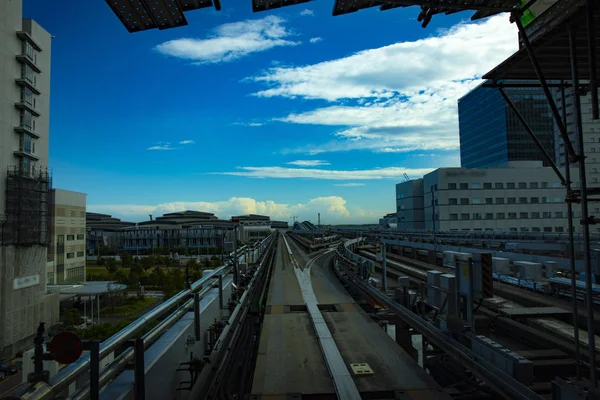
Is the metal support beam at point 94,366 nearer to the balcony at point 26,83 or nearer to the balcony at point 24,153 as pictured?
the balcony at point 24,153

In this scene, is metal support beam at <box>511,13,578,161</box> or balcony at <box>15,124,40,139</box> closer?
metal support beam at <box>511,13,578,161</box>

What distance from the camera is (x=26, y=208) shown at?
100 ft

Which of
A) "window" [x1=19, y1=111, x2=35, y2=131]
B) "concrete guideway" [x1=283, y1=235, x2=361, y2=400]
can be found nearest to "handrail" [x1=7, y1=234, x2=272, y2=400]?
"concrete guideway" [x1=283, y1=235, x2=361, y2=400]

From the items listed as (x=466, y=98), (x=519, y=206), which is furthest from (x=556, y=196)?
(x=466, y=98)

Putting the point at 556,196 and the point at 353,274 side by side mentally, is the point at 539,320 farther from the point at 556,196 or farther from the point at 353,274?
the point at 556,196

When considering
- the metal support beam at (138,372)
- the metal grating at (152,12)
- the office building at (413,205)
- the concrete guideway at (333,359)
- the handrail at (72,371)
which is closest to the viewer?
the handrail at (72,371)

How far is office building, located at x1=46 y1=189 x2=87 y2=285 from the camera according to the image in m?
Answer: 38.2

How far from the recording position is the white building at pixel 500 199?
62.0 metres

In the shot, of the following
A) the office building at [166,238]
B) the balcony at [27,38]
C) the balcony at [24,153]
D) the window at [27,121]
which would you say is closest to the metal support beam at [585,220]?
the balcony at [24,153]

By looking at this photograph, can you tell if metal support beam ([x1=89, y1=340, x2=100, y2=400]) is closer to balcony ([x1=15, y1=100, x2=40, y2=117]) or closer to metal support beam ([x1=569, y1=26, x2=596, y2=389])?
metal support beam ([x1=569, y1=26, x2=596, y2=389])

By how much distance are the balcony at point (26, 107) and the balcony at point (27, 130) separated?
1486mm

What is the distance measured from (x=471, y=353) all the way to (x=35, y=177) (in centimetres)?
3747

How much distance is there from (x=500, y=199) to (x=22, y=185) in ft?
215

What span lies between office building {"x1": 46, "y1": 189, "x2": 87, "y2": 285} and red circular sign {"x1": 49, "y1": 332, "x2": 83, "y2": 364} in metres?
40.9
